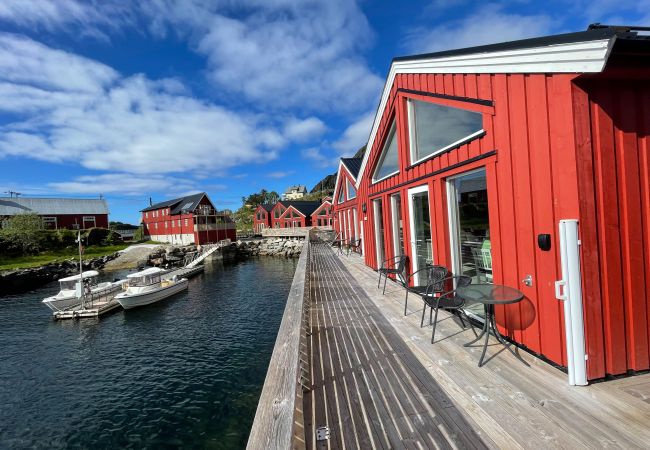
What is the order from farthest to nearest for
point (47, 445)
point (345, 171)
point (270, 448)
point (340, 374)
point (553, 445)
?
point (345, 171) → point (47, 445) → point (340, 374) → point (553, 445) → point (270, 448)

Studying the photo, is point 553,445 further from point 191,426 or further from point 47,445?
point 47,445

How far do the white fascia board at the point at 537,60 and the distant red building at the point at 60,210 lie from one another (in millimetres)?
49097

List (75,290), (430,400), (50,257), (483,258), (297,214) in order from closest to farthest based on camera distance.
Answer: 1. (430,400)
2. (483,258)
3. (75,290)
4. (50,257)
5. (297,214)

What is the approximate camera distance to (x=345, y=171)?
55.6 feet

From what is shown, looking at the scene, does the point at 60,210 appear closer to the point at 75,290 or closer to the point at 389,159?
the point at 75,290

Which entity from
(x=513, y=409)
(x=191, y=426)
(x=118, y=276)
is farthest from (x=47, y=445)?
(x=118, y=276)

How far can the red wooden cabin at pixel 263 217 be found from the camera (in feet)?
164

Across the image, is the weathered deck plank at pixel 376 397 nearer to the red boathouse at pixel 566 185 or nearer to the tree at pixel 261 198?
the red boathouse at pixel 566 185

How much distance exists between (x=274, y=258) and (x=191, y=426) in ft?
90.8

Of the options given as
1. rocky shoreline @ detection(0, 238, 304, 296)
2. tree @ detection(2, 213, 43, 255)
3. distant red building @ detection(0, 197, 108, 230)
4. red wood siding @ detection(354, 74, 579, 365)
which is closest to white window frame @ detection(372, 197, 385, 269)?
red wood siding @ detection(354, 74, 579, 365)

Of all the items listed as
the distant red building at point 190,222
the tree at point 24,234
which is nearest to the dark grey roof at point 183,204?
the distant red building at point 190,222

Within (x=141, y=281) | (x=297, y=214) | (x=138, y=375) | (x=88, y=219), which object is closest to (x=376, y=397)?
(x=138, y=375)

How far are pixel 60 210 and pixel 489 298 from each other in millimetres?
55451

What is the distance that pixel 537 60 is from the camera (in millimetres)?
2705
